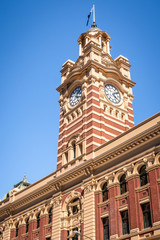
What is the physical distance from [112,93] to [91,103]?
16.9 ft

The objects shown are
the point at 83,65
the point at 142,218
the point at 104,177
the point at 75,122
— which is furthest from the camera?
the point at 83,65

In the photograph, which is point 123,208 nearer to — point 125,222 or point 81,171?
point 125,222

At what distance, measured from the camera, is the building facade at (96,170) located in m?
28.9

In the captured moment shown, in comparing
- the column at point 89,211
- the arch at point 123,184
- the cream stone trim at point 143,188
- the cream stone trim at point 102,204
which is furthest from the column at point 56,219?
the cream stone trim at point 143,188

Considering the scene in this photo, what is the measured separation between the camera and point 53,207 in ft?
124

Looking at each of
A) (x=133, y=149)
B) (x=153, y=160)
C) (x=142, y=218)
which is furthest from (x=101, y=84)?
(x=142, y=218)

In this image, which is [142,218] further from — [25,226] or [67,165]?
[25,226]

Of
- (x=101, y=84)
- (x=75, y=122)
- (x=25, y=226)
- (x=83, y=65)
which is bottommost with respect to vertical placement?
(x=25, y=226)

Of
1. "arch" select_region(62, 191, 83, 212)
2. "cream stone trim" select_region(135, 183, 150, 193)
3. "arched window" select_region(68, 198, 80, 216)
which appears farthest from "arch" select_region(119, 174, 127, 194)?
"arched window" select_region(68, 198, 80, 216)

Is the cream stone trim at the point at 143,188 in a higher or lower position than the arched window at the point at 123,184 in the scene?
lower

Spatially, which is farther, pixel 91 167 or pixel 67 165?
pixel 67 165

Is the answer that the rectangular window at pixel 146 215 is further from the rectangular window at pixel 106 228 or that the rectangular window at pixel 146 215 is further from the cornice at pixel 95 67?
the cornice at pixel 95 67

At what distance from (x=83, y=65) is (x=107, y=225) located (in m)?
23.7

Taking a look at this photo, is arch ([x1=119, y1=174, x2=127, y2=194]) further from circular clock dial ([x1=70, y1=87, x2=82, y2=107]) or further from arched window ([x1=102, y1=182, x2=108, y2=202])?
Answer: circular clock dial ([x1=70, y1=87, x2=82, y2=107])
